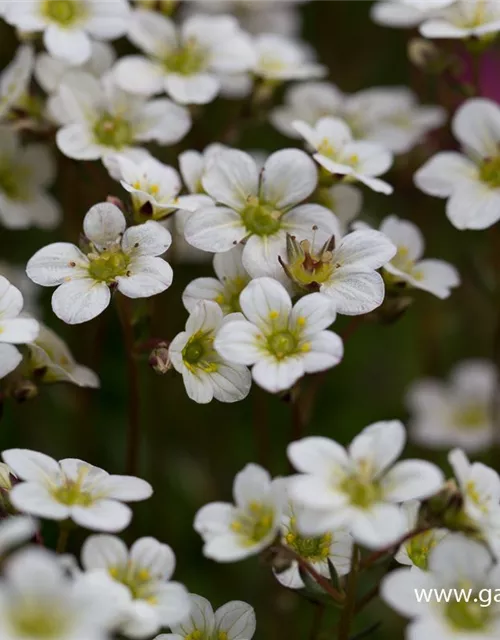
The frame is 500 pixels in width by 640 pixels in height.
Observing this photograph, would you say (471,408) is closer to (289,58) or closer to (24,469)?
(289,58)

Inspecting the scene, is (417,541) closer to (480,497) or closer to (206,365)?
(480,497)

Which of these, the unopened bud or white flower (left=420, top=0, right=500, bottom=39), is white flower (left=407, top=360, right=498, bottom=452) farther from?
the unopened bud

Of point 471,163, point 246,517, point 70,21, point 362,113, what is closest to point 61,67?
point 70,21

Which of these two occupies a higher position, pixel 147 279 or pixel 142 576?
pixel 147 279

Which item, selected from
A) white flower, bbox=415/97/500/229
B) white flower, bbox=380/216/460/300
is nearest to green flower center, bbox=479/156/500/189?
white flower, bbox=415/97/500/229

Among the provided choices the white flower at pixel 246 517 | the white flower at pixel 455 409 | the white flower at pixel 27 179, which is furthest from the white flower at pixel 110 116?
Answer: the white flower at pixel 455 409

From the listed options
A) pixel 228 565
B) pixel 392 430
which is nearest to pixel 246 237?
pixel 392 430
